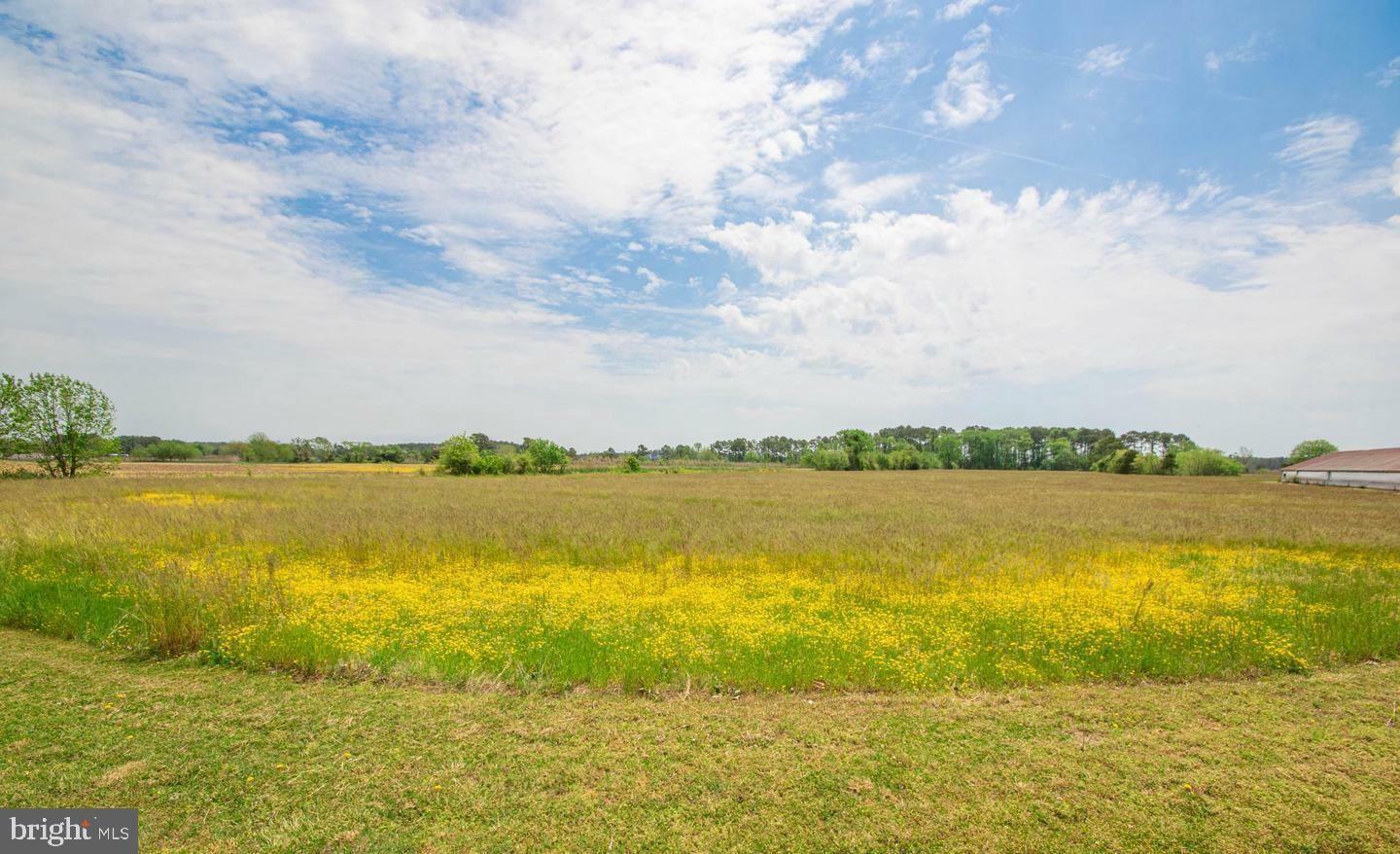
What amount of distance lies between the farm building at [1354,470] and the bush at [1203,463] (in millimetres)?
13481

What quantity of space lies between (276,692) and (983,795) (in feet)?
21.8

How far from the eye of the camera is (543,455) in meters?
72.5

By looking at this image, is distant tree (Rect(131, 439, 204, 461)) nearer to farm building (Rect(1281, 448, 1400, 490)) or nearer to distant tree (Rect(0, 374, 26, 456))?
distant tree (Rect(0, 374, 26, 456))

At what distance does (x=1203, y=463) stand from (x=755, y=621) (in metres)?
104

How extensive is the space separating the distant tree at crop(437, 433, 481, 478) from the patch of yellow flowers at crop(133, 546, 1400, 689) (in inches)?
2171

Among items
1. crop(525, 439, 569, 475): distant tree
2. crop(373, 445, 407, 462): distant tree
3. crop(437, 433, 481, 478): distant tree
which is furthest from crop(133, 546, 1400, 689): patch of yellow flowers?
crop(373, 445, 407, 462): distant tree

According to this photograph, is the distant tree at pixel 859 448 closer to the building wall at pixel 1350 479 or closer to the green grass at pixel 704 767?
the building wall at pixel 1350 479

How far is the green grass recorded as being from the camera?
3438mm

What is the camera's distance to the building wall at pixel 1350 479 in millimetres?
45750

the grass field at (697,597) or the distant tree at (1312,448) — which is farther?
the distant tree at (1312,448)

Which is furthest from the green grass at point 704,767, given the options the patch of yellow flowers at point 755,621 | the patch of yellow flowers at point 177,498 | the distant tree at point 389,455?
the distant tree at point 389,455

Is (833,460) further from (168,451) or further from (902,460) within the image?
(168,451)

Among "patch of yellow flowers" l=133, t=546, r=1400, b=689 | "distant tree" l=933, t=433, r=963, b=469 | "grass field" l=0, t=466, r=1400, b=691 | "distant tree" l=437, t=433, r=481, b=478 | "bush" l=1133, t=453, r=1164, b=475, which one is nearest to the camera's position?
"patch of yellow flowers" l=133, t=546, r=1400, b=689

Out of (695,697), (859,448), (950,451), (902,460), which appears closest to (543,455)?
(859,448)
